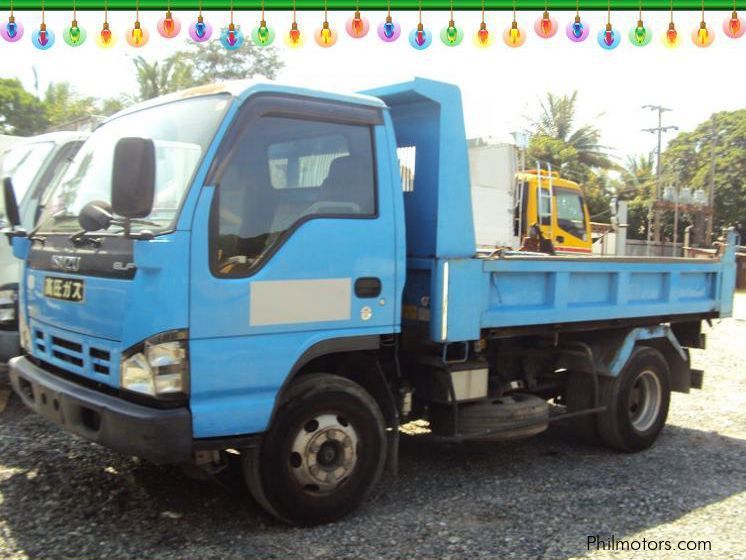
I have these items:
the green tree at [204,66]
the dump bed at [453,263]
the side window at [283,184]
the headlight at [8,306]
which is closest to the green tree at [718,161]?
the green tree at [204,66]

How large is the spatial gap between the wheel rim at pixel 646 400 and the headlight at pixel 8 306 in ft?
17.3

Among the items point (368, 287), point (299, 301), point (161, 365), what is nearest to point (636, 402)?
point (368, 287)

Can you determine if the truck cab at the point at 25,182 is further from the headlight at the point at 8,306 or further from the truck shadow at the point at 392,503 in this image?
the truck shadow at the point at 392,503

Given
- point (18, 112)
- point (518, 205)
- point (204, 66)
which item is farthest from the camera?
point (18, 112)

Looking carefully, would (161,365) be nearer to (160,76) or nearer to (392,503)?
(392,503)

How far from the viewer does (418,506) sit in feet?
14.4

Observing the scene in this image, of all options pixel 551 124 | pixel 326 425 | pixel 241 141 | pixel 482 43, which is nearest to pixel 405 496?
pixel 326 425

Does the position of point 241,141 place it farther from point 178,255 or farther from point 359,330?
point 359,330

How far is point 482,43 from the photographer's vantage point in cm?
558

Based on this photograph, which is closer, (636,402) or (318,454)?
(318,454)

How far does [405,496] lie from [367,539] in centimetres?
77

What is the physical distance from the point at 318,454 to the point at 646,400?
3.49 m

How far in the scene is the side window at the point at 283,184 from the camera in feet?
11.7

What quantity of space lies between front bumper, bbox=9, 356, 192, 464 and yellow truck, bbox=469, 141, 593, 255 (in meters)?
6.85
